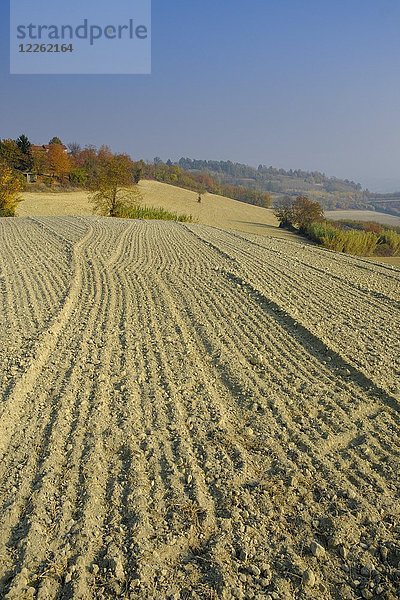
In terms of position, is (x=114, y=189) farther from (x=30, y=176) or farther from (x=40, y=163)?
(x=40, y=163)

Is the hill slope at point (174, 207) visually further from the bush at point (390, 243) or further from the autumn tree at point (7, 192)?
the bush at point (390, 243)

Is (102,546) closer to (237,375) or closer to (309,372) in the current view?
(237,375)

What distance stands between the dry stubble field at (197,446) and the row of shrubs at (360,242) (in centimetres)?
1650

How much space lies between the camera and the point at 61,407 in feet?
16.6

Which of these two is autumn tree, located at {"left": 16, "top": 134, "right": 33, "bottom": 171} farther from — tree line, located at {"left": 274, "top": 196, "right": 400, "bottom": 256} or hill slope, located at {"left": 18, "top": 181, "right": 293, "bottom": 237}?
tree line, located at {"left": 274, "top": 196, "right": 400, "bottom": 256}

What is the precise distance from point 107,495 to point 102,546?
0.54 meters

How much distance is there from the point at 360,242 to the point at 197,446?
23.1 metres

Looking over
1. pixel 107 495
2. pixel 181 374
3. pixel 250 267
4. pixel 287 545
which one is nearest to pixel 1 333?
pixel 181 374

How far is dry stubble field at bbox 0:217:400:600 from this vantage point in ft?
10.5

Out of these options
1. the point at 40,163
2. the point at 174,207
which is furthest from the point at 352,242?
Result: the point at 40,163

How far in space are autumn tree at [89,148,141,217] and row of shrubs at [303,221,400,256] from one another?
13133mm

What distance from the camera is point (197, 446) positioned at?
4512 mm

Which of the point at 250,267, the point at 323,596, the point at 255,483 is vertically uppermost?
the point at 250,267

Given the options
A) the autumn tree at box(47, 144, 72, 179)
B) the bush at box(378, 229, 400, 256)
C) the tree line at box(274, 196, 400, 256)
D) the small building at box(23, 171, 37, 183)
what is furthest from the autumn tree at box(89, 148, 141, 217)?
the autumn tree at box(47, 144, 72, 179)
